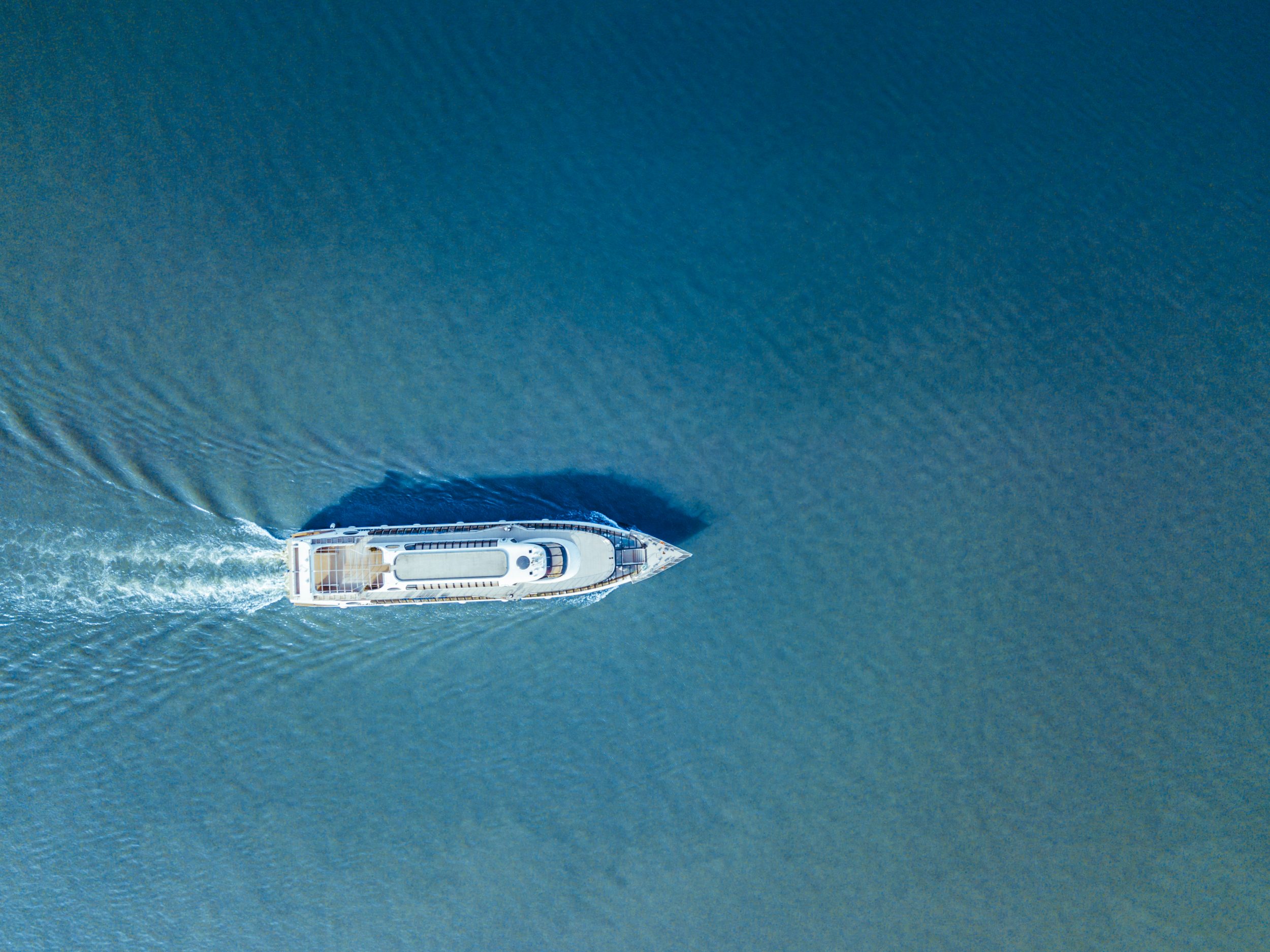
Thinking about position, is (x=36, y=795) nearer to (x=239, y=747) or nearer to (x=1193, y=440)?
(x=239, y=747)

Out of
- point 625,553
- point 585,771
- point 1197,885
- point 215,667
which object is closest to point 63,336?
point 215,667

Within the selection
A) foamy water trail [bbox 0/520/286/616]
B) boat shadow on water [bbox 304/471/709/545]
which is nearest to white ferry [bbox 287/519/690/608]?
boat shadow on water [bbox 304/471/709/545]

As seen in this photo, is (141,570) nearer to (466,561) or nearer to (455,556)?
(455,556)

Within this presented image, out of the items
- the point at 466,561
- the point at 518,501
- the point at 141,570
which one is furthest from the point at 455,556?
the point at 141,570

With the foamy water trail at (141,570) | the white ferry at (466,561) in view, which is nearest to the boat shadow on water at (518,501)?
the white ferry at (466,561)

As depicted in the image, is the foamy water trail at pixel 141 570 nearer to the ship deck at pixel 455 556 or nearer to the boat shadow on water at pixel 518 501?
the ship deck at pixel 455 556

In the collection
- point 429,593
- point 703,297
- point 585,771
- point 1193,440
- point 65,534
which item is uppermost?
point 703,297
